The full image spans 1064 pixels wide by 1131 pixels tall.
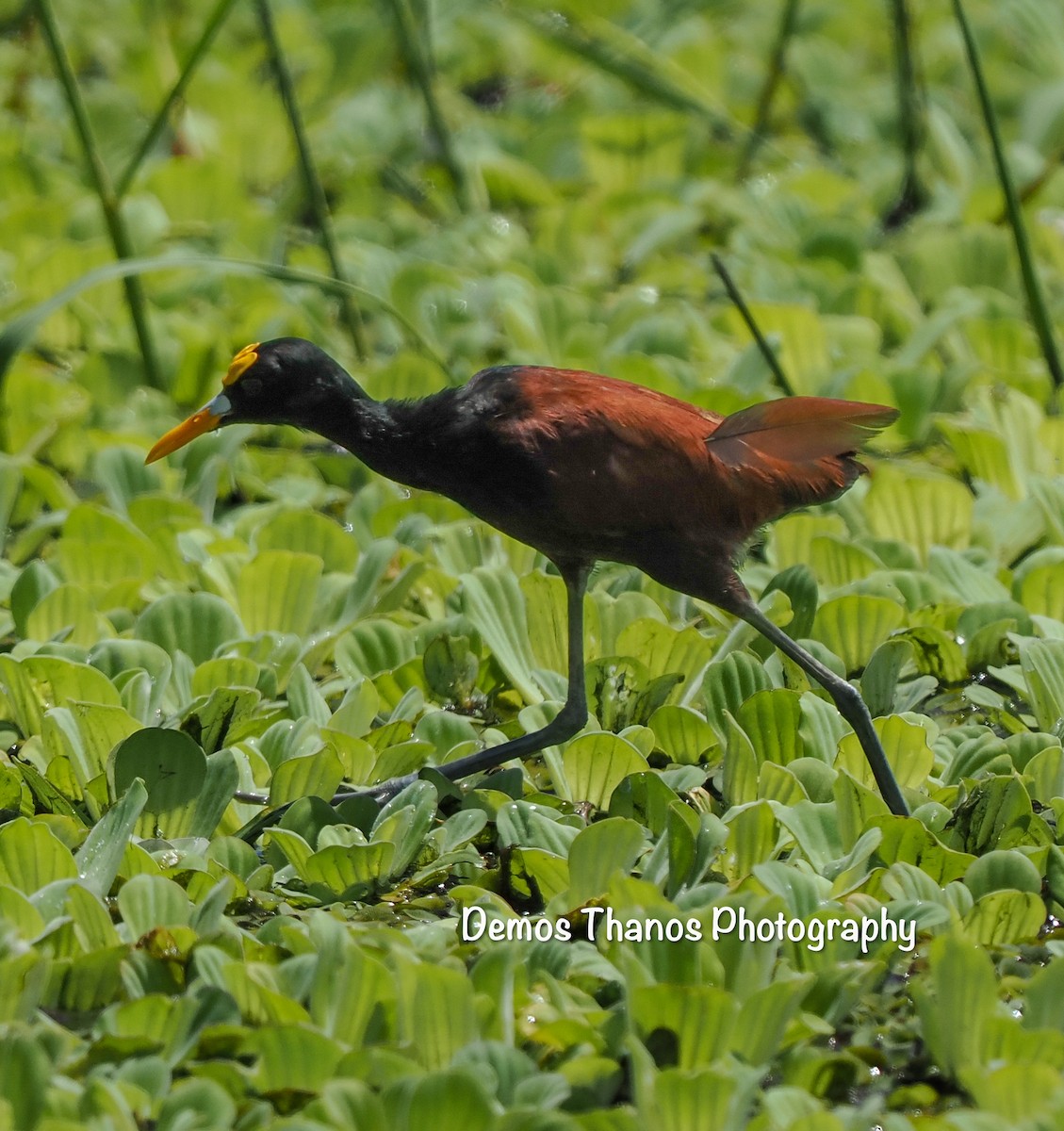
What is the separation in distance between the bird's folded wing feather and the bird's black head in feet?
2.51

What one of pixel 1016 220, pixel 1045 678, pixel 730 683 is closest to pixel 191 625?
pixel 730 683

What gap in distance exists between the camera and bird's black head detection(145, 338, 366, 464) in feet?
11.6

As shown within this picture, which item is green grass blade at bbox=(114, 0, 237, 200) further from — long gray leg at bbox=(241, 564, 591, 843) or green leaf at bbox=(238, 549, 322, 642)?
long gray leg at bbox=(241, 564, 591, 843)

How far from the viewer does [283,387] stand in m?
3.54

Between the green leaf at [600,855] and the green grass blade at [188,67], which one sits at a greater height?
the green grass blade at [188,67]

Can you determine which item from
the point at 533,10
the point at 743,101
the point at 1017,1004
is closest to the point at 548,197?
the point at 743,101

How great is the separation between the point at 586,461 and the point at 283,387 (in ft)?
2.12

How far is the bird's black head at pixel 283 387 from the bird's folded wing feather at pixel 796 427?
0.76 metres

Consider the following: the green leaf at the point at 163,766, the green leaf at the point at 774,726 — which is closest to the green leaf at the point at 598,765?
the green leaf at the point at 774,726

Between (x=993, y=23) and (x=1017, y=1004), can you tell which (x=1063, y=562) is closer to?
(x=1017, y=1004)

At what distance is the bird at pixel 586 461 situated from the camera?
3361mm

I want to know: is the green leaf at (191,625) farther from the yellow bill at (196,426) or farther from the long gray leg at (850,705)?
the long gray leg at (850,705)

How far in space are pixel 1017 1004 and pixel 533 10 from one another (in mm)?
6169

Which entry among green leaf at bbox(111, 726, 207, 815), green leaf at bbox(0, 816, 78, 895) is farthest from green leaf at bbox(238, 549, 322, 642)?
green leaf at bbox(0, 816, 78, 895)
